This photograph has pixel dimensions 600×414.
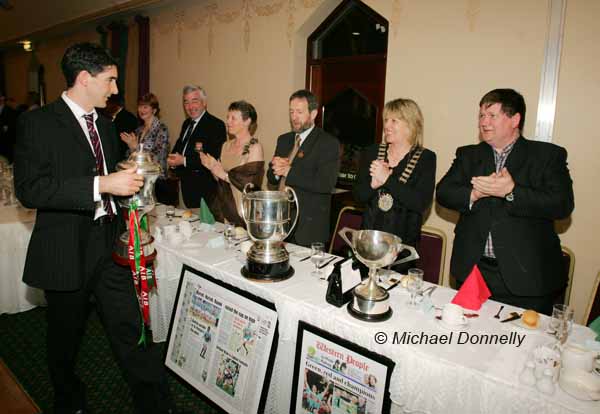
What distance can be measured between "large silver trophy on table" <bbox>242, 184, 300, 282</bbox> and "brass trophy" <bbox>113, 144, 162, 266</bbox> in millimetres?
422

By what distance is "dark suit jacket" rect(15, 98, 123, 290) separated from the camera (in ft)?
5.07

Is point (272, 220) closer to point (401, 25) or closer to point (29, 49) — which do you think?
point (401, 25)

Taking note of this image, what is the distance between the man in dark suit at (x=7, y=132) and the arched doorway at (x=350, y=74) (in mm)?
4892

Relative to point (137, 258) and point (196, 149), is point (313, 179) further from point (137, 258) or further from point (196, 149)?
point (196, 149)

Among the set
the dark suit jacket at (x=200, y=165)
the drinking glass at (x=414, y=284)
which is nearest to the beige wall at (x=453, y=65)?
the dark suit jacket at (x=200, y=165)

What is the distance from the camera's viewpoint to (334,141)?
2662 millimetres

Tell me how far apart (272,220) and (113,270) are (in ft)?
2.49

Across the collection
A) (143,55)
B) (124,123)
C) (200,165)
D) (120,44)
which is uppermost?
(120,44)

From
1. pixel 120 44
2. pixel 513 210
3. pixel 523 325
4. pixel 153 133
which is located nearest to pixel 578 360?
pixel 523 325

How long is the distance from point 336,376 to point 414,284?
1.63 feet

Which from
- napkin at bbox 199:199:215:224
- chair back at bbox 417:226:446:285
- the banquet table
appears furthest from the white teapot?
napkin at bbox 199:199:215:224

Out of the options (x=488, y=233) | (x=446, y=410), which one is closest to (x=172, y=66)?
(x=488, y=233)

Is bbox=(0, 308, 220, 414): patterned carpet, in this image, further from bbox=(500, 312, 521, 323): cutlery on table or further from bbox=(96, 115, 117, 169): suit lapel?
bbox=(500, 312, 521, 323): cutlery on table

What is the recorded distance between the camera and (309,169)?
2625 millimetres
